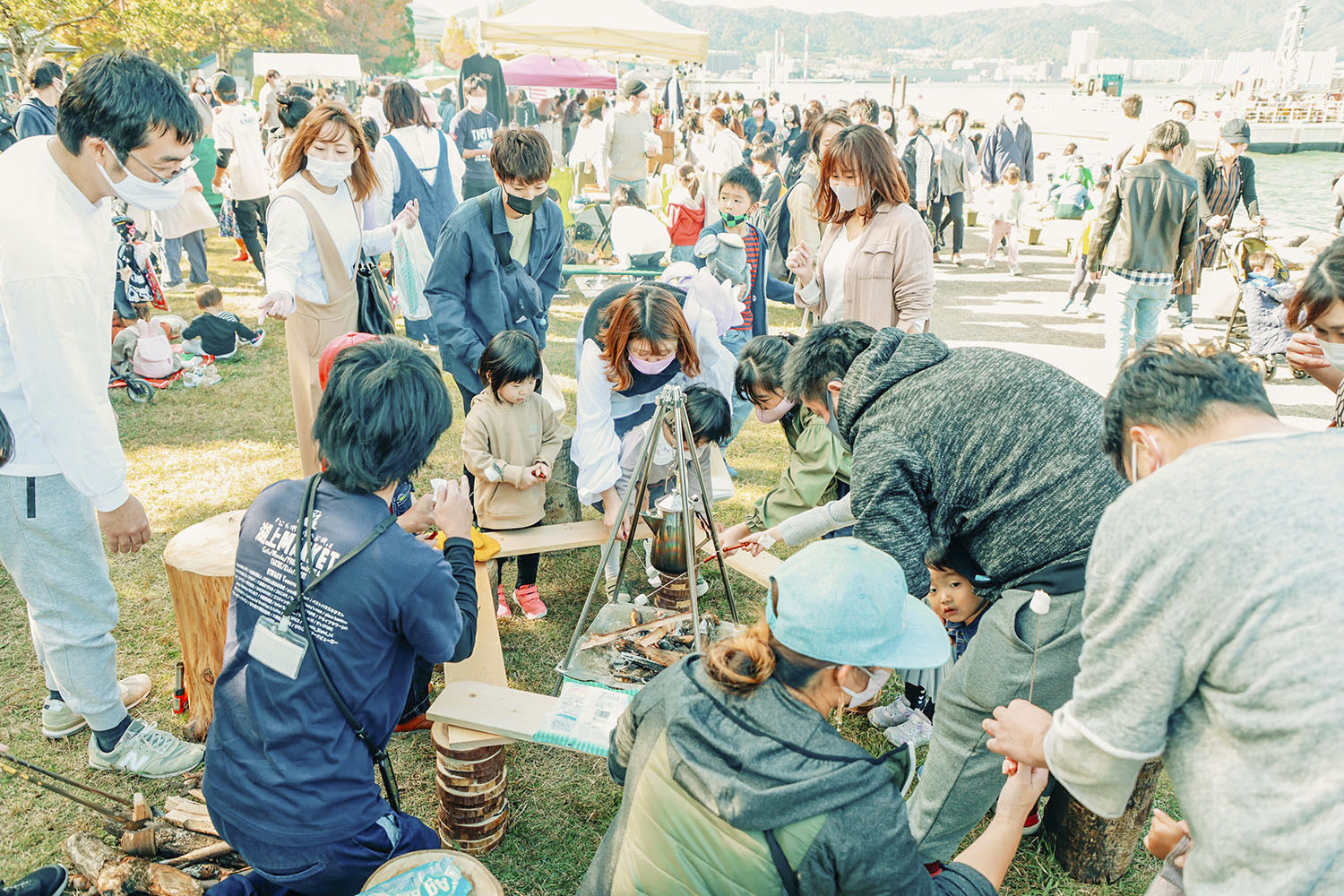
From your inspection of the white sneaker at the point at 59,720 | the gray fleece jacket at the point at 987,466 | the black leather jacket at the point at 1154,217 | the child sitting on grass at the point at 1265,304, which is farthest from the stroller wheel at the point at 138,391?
the child sitting on grass at the point at 1265,304

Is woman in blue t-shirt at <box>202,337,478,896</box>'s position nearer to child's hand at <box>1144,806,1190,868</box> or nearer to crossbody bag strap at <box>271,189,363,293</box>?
child's hand at <box>1144,806,1190,868</box>

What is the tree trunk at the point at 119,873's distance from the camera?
260 cm

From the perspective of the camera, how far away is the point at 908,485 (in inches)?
89.2

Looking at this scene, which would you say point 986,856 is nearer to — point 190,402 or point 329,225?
point 329,225

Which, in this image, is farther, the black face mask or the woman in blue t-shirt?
the black face mask

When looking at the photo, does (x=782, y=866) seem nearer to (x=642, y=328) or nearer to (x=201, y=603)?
(x=642, y=328)

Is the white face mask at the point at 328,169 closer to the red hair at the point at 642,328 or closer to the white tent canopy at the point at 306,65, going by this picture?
the red hair at the point at 642,328

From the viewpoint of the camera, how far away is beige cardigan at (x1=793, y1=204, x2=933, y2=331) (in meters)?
4.36

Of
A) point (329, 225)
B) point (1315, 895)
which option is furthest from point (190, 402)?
point (1315, 895)

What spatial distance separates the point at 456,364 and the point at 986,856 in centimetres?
329

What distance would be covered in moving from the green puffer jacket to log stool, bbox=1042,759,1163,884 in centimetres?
145

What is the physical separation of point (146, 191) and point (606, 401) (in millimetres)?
1874

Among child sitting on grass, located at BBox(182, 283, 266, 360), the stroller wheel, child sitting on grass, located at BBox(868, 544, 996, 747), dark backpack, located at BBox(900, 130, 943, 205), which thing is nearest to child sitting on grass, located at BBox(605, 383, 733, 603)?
child sitting on grass, located at BBox(868, 544, 996, 747)

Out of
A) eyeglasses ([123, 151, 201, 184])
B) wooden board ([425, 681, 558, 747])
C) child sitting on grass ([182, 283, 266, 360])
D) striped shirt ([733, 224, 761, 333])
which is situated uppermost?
eyeglasses ([123, 151, 201, 184])
